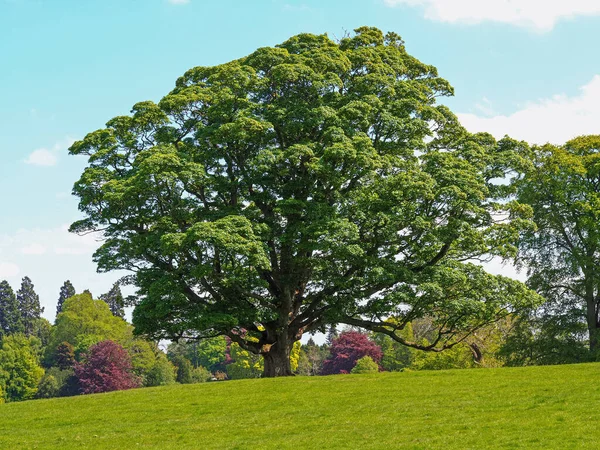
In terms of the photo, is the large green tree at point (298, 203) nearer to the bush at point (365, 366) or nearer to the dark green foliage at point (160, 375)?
the bush at point (365, 366)

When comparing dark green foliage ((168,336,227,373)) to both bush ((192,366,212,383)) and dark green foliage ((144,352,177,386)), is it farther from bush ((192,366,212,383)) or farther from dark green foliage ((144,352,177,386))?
dark green foliage ((144,352,177,386))

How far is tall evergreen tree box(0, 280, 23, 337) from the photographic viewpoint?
12662cm

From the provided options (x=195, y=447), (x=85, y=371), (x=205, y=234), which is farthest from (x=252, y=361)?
(x=195, y=447)

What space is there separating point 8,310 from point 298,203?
366ft

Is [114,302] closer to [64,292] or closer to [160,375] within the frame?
[64,292]

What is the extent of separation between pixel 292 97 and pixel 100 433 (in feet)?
57.6

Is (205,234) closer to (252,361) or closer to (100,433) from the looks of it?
(100,433)

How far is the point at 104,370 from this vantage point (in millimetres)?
84188

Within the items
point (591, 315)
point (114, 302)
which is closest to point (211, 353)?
point (114, 302)

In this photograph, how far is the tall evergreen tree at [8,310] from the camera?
126625 mm

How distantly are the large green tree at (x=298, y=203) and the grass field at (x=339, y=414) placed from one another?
16.6 ft

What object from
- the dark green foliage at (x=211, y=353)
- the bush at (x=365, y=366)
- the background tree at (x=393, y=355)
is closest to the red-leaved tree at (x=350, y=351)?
the background tree at (x=393, y=355)

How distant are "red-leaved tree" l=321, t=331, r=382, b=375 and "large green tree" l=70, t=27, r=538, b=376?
5730cm

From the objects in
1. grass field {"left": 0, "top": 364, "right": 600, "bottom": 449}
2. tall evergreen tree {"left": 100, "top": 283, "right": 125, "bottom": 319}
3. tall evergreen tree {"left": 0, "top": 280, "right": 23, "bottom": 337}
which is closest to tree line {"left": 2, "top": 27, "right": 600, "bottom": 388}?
grass field {"left": 0, "top": 364, "right": 600, "bottom": 449}
